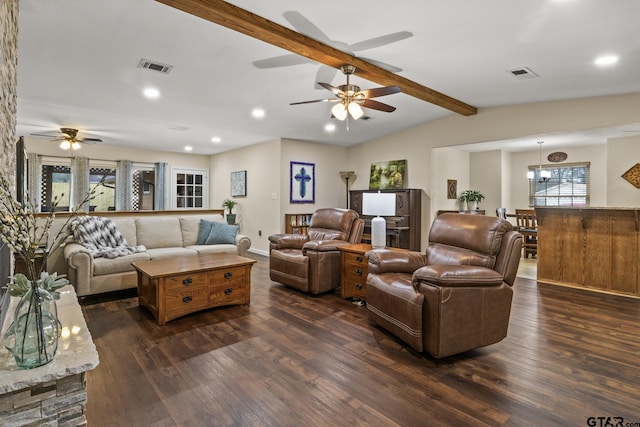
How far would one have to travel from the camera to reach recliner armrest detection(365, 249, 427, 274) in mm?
2984

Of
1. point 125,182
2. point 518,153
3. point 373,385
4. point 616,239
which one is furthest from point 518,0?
point 125,182

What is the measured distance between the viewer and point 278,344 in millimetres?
2619

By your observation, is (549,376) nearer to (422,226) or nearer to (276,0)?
(276,0)

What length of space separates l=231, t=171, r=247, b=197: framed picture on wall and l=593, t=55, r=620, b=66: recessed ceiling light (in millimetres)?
6176

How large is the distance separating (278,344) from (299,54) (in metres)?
2.57

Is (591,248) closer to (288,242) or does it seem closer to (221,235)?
(288,242)

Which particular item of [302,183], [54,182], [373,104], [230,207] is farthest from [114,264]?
[54,182]

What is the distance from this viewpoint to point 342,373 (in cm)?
219

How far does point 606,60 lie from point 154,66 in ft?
14.7

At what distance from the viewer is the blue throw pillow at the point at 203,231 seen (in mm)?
4953

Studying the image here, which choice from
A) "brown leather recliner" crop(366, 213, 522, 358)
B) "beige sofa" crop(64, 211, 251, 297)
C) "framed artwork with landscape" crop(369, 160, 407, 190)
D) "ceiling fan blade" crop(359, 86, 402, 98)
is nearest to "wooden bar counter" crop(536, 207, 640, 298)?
"framed artwork with landscape" crop(369, 160, 407, 190)

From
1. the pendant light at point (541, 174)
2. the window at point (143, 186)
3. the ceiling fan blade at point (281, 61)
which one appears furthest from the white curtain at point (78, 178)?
the pendant light at point (541, 174)

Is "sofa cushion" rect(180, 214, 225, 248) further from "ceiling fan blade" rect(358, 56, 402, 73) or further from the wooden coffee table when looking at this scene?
"ceiling fan blade" rect(358, 56, 402, 73)

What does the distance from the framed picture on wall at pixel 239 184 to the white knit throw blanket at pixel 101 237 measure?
347 centimetres
